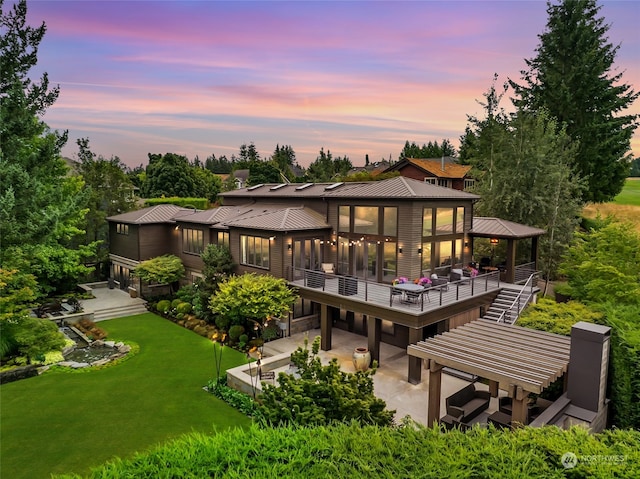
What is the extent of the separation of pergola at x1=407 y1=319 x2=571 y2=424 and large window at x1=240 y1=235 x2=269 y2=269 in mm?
10990

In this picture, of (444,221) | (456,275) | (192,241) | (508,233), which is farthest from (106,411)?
(508,233)

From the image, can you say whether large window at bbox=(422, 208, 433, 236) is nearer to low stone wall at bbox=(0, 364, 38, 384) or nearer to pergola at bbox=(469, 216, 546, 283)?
pergola at bbox=(469, 216, 546, 283)

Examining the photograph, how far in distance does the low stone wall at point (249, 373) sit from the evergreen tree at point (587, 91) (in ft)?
98.8

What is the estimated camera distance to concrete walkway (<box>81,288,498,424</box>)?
13.2m

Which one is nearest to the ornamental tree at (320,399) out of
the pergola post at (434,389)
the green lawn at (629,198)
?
the pergola post at (434,389)

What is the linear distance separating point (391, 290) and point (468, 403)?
5225mm

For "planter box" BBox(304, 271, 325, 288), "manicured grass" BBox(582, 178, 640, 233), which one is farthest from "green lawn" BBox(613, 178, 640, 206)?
"planter box" BBox(304, 271, 325, 288)

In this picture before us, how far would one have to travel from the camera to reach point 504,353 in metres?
11.5

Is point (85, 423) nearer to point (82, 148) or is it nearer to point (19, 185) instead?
point (19, 185)

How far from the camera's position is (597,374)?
10.1 m

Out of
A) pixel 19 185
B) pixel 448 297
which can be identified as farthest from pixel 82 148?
pixel 448 297

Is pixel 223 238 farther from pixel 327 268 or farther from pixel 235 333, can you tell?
pixel 327 268

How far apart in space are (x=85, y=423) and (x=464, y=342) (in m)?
12.2

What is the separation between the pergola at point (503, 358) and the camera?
32.0 feet
